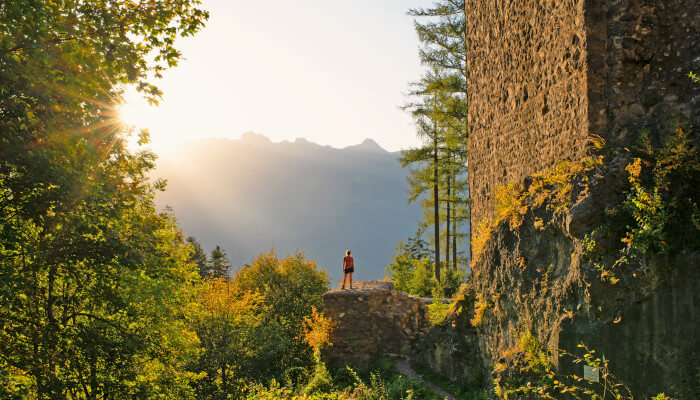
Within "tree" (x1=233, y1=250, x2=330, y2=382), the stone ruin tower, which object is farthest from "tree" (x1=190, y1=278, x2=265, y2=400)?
the stone ruin tower

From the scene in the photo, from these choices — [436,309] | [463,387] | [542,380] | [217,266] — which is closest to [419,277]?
[436,309]

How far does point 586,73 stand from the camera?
552 centimetres

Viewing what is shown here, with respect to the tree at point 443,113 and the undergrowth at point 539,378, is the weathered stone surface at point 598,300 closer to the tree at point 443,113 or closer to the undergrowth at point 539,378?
the undergrowth at point 539,378

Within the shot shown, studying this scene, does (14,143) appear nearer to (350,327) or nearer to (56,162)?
(56,162)

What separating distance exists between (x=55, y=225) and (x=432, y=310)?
1124cm

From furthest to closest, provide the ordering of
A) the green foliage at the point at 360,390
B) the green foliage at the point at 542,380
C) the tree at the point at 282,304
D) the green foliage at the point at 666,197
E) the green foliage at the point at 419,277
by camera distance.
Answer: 1. the green foliage at the point at 419,277
2. the tree at the point at 282,304
3. the green foliage at the point at 360,390
4. the green foliage at the point at 542,380
5. the green foliage at the point at 666,197

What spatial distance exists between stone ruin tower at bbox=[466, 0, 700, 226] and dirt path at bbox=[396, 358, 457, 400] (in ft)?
14.7

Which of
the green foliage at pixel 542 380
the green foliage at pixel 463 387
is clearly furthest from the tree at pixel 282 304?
the green foliage at pixel 542 380

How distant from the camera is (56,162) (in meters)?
5.06

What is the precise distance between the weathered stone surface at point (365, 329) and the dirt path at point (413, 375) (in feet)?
2.04

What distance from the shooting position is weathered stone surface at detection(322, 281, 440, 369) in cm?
1283

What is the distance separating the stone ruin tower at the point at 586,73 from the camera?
5191 millimetres

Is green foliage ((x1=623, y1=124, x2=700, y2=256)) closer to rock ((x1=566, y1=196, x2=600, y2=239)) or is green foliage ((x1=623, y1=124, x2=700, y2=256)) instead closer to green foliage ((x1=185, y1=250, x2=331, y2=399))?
rock ((x1=566, y1=196, x2=600, y2=239))

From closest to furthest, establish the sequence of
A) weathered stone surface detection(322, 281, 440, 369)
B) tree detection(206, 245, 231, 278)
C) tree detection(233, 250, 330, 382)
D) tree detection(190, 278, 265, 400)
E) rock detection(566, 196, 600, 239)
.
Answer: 1. rock detection(566, 196, 600, 239)
2. weathered stone surface detection(322, 281, 440, 369)
3. tree detection(190, 278, 265, 400)
4. tree detection(233, 250, 330, 382)
5. tree detection(206, 245, 231, 278)
